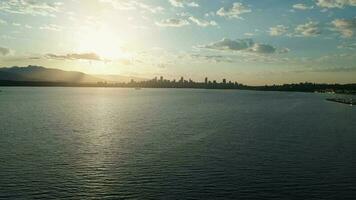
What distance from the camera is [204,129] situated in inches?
3396

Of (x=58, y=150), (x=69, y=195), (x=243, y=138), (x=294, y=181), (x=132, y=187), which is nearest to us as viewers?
(x=69, y=195)

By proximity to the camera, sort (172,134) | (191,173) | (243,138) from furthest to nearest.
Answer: (172,134)
(243,138)
(191,173)

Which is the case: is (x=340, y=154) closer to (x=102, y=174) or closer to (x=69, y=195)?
(x=102, y=174)

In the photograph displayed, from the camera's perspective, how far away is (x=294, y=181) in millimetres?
39438

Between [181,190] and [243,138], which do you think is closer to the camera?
[181,190]

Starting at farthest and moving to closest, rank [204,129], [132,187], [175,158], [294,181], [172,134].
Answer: [204,129]
[172,134]
[175,158]
[294,181]
[132,187]

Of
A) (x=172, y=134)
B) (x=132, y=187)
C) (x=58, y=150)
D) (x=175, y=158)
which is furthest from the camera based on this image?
(x=172, y=134)

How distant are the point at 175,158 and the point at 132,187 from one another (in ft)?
47.4

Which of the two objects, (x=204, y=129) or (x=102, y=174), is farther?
(x=204, y=129)

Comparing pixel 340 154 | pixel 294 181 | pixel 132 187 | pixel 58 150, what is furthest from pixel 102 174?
pixel 340 154

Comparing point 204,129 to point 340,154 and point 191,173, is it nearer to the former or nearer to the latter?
point 340,154

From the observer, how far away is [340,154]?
180 feet

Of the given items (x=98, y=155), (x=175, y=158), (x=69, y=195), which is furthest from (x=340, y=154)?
(x=69, y=195)

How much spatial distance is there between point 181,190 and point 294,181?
11695mm
